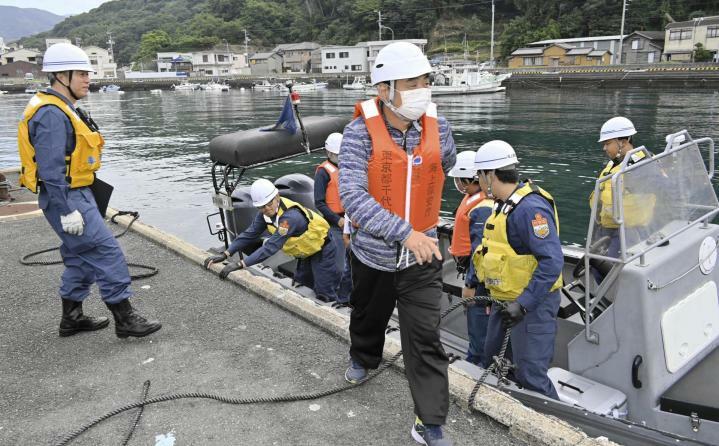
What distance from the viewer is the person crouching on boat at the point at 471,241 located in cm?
411

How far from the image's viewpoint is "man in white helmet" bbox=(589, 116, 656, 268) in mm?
3414

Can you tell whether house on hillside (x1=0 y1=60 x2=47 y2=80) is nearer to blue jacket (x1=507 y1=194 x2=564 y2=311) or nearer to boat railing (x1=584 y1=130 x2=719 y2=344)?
blue jacket (x1=507 y1=194 x2=564 y2=311)

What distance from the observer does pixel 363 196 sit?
2477mm

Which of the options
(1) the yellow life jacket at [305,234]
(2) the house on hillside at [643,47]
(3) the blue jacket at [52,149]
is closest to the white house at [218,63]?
(2) the house on hillside at [643,47]

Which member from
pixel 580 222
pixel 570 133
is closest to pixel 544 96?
pixel 570 133

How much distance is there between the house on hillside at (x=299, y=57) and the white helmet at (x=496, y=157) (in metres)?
95.3

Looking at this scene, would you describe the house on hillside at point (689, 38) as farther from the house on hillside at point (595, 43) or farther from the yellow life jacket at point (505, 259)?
the yellow life jacket at point (505, 259)

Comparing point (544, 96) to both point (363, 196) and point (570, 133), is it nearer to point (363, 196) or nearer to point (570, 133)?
point (570, 133)

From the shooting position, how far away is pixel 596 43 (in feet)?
202

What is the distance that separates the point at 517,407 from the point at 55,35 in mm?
217901

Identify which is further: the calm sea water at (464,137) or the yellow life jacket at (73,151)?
the calm sea water at (464,137)

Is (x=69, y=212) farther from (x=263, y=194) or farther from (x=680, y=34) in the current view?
(x=680, y=34)

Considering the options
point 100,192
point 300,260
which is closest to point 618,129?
point 300,260

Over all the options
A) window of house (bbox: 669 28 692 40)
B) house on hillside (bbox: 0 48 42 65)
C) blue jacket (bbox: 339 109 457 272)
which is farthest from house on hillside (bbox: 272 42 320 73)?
blue jacket (bbox: 339 109 457 272)
